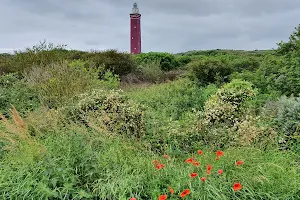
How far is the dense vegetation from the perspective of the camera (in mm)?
2852

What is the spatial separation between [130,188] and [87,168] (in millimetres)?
525

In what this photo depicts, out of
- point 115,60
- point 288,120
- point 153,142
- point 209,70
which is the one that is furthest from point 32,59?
point 288,120

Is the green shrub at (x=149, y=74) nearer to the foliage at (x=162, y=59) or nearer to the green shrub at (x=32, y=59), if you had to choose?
the foliage at (x=162, y=59)

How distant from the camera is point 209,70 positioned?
10.3 m

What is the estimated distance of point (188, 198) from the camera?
2.68 meters

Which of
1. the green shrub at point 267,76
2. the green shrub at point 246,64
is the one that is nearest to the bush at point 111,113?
the green shrub at point 267,76

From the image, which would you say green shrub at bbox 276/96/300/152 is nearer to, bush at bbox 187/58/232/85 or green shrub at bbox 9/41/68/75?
bush at bbox 187/58/232/85

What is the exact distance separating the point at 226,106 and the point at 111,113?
1970mm

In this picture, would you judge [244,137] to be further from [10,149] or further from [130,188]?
[10,149]

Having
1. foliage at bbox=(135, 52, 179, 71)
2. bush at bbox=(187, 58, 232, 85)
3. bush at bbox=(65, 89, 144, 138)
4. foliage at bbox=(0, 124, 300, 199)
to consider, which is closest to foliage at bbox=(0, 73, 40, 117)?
bush at bbox=(65, 89, 144, 138)

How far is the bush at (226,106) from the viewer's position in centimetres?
538

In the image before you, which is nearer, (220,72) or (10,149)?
(10,149)

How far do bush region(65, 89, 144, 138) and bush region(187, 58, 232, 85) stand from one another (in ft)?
15.3

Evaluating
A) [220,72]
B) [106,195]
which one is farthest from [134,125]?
[220,72]
